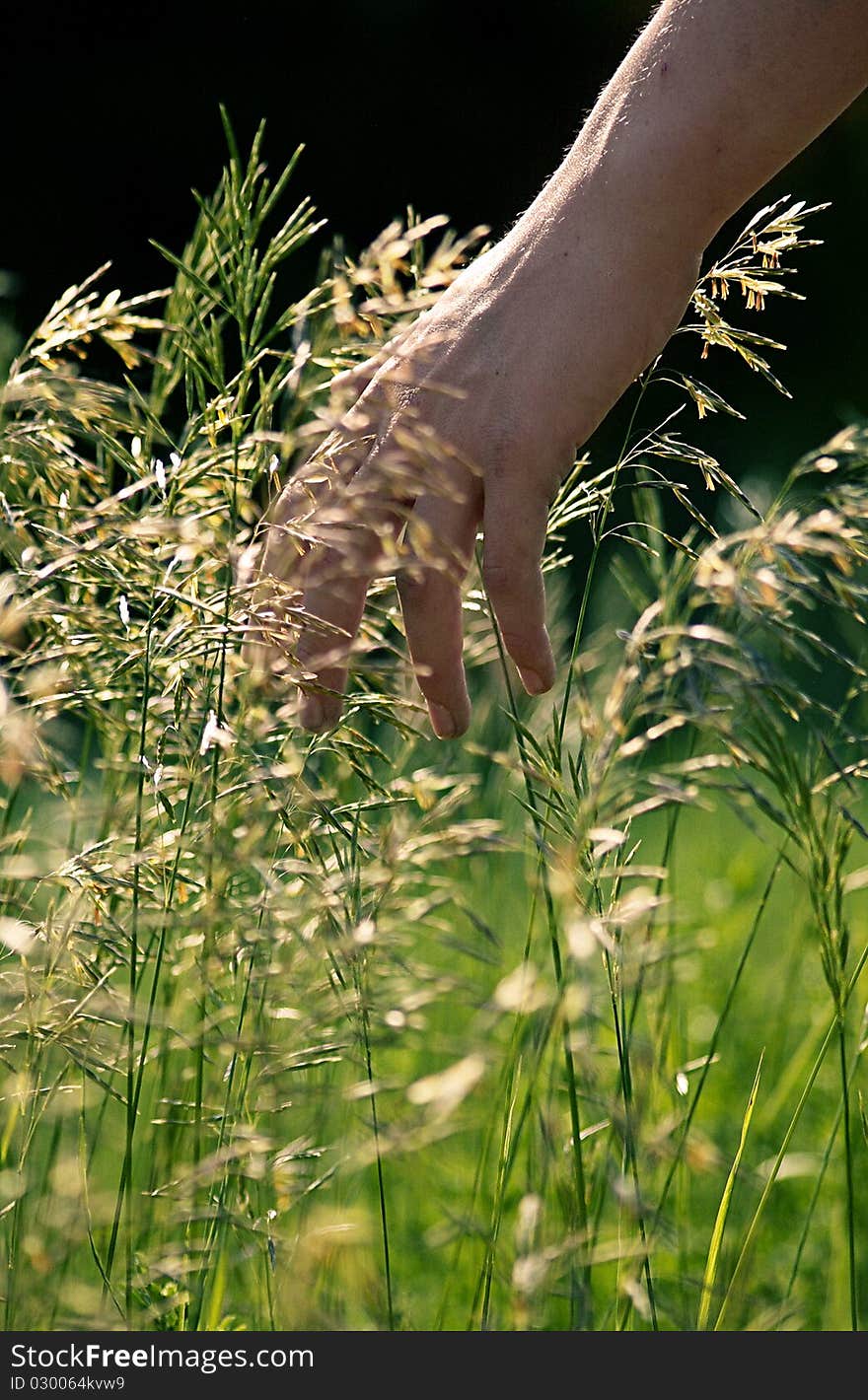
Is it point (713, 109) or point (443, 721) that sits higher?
point (713, 109)

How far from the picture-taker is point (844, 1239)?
1.42 metres

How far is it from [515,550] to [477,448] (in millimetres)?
86

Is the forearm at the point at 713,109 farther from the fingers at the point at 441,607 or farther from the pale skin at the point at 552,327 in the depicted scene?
the fingers at the point at 441,607

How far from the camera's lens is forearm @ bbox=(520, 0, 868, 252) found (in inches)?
40.1

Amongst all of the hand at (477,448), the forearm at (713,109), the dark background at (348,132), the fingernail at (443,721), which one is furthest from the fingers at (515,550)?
the dark background at (348,132)

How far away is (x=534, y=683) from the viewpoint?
103cm

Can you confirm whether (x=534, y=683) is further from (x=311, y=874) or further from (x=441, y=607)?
(x=311, y=874)

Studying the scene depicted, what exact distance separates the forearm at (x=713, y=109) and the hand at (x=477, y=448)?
0.09ft

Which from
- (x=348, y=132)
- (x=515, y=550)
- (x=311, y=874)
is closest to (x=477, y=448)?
(x=515, y=550)

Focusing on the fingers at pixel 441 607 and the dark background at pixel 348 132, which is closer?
the fingers at pixel 441 607

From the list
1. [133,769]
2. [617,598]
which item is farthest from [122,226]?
[133,769]

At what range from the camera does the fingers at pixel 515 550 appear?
97 cm

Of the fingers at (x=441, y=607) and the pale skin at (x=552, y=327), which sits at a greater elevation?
the pale skin at (x=552, y=327)

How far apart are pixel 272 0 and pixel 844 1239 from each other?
617 cm
